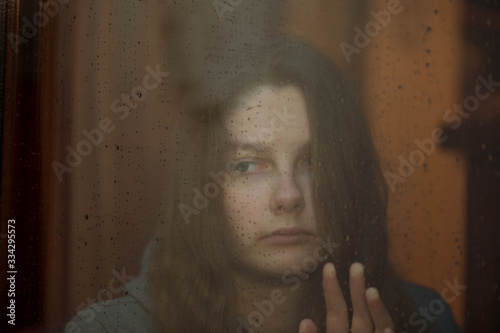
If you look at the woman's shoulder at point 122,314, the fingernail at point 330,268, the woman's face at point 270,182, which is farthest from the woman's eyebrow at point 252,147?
the woman's shoulder at point 122,314

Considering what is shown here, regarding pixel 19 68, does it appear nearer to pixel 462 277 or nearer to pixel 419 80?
pixel 419 80

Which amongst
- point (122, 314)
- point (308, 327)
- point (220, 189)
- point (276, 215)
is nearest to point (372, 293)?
point (308, 327)

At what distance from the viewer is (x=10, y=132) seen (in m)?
1.91

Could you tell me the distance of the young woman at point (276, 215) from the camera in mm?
1515

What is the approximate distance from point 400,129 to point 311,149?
0.79 feet

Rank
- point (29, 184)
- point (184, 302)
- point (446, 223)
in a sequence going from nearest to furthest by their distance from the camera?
point (446, 223), point (184, 302), point (29, 184)

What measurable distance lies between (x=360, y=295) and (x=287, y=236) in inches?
9.8

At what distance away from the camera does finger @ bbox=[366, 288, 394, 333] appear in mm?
1505

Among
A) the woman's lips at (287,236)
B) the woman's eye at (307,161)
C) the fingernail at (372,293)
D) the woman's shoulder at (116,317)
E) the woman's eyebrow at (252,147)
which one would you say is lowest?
the woman's shoulder at (116,317)

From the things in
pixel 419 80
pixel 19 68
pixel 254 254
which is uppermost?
pixel 19 68

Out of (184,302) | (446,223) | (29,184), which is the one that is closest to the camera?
(446,223)

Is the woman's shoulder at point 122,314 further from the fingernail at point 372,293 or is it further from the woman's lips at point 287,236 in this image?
the fingernail at point 372,293

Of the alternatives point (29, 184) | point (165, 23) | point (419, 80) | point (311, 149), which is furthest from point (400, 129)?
point (29, 184)

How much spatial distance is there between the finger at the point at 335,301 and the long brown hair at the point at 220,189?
18mm
